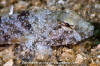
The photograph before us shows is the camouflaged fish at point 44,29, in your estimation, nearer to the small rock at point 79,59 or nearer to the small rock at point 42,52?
the small rock at point 42,52

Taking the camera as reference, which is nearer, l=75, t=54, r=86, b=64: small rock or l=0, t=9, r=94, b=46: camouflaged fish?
l=75, t=54, r=86, b=64: small rock

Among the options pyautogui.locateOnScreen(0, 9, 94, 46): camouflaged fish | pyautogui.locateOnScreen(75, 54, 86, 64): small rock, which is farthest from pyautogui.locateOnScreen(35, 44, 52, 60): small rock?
pyautogui.locateOnScreen(75, 54, 86, 64): small rock

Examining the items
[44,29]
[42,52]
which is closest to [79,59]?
[42,52]

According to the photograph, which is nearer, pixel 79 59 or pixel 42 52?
pixel 79 59

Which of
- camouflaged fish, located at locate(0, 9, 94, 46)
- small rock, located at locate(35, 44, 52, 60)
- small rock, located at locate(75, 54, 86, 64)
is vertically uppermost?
camouflaged fish, located at locate(0, 9, 94, 46)

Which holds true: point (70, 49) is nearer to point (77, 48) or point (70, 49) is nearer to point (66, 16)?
point (77, 48)

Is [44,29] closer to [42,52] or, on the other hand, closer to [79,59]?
[42,52]

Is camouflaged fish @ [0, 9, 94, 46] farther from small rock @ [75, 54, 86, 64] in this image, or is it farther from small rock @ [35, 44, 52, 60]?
small rock @ [75, 54, 86, 64]

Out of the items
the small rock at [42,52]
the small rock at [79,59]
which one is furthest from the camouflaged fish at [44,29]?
the small rock at [79,59]

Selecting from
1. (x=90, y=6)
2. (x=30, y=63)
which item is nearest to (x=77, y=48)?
(x=30, y=63)

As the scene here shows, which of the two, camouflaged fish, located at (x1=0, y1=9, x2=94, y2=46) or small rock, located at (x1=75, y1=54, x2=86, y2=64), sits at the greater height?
camouflaged fish, located at (x1=0, y1=9, x2=94, y2=46)
